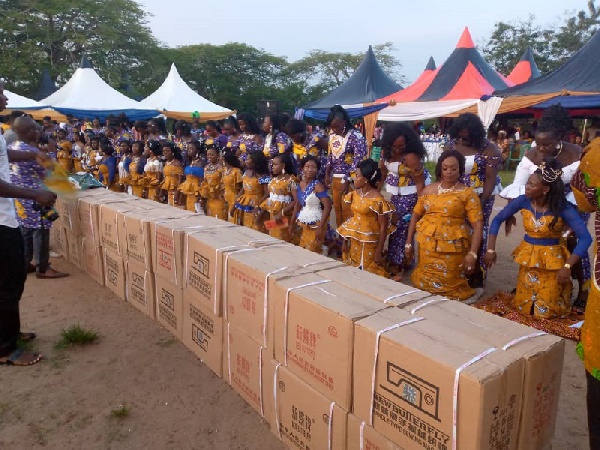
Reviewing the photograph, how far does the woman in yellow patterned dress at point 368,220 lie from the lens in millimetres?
4219

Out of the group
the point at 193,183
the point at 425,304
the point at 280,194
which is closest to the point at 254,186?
the point at 280,194

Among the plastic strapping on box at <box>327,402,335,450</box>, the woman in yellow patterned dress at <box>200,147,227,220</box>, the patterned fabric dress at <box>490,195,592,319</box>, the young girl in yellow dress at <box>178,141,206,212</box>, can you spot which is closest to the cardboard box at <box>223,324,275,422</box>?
the plastic strapping on box at <box>327,402,335,450</box>

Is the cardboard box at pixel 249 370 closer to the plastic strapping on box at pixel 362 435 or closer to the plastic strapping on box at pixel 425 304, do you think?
the plastic strapping on box at pixel 362 435

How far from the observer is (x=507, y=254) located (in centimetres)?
614

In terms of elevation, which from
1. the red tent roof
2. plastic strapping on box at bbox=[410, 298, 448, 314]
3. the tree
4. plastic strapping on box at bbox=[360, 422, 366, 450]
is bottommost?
plastic strapping on box at bbox=[360, 422, 366, 450]

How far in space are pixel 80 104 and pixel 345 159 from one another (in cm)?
1220

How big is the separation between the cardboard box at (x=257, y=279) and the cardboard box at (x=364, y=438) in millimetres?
615

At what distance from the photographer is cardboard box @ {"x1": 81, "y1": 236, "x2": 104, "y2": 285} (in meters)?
4.76

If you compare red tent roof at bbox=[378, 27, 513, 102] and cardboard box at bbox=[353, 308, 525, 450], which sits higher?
red tent roof at bbox=[378, 27, 513, 102]

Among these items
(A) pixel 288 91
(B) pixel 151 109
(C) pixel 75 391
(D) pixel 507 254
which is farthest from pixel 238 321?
(A) pixel 288 91

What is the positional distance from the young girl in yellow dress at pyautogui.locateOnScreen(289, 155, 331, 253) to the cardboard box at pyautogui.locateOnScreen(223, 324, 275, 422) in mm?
2116

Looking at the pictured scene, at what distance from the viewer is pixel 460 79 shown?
12.4 metres

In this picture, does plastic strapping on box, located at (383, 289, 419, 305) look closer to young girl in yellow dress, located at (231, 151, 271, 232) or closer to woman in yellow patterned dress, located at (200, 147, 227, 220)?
young girl in yellow dress, located at (231, 151, 271, 232)

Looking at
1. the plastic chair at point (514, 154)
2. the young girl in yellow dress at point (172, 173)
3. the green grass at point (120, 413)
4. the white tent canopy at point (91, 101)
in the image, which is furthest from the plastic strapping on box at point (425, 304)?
the plastic chair at point (514, 154)
